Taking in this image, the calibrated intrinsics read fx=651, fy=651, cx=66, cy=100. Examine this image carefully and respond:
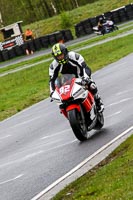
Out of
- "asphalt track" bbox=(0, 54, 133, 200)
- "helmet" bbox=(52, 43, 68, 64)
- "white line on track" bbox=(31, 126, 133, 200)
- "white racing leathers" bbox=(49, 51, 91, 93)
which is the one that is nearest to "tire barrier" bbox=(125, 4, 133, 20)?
"asphalt track" bbox=(0, 54, 133, 200)

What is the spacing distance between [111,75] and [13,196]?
49.8ft

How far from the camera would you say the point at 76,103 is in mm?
11836

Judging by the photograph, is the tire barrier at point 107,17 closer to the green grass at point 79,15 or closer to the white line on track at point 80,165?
the green grass at point 79,15

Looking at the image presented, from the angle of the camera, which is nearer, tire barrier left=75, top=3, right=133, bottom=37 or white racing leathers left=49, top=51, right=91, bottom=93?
white racing leathers left=49, top=51, right=91, bottom=93

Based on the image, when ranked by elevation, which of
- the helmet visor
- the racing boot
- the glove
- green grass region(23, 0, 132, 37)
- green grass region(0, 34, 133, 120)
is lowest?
green grass region(23, 0, 132, 37)

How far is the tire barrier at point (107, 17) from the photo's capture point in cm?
5462

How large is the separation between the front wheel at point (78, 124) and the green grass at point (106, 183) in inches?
76.8

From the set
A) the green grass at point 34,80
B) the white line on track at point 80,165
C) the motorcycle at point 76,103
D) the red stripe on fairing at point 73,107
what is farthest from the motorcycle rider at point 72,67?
the green grass at point 34,80

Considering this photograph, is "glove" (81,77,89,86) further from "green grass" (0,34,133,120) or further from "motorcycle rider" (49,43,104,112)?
"green grass" (0,34,133,120)

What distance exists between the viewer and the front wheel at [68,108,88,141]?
11391 mm

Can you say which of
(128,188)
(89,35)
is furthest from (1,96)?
(89,35)

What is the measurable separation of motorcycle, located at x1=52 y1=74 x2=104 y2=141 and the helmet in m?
0.38

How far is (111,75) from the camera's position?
78.2 feet

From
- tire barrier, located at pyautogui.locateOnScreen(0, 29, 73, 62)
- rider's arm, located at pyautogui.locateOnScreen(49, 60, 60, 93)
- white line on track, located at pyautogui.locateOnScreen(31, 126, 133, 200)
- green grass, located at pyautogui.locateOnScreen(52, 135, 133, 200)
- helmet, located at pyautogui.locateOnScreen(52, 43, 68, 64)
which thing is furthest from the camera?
tire barrier, located at pyautogui.locateOnScreen(0, 29, 73, 62)
